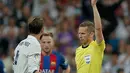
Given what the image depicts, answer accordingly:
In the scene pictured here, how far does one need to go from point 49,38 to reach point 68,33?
18.9ft

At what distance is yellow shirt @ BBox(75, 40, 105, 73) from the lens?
8695 millimetres

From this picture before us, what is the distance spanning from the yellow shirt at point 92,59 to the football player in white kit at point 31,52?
108 centimetres

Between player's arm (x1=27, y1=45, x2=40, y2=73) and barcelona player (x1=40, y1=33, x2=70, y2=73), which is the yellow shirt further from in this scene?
barcelona player (x1=40, y1=33, x2=70, y2=73)

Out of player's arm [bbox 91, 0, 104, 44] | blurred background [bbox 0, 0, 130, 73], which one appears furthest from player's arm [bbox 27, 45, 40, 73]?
blurred background [bbox 0, 0, 130, 73]

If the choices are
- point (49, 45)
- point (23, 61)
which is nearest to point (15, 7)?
point (49, 45)

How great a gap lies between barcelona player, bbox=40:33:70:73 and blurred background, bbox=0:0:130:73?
3842mm

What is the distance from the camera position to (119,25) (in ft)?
53.5

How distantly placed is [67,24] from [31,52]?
27.9ft

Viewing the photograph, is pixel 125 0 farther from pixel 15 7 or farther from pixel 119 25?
pixel 15 7

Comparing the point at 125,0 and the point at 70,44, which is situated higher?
the point at 125,0

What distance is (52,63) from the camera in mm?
10633

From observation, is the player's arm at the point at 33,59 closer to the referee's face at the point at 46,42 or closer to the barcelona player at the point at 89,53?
the barcelona player at the point at 89,53

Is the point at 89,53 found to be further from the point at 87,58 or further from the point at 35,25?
the point at 35,25

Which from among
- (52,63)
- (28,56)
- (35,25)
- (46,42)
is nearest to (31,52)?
(28,56)
